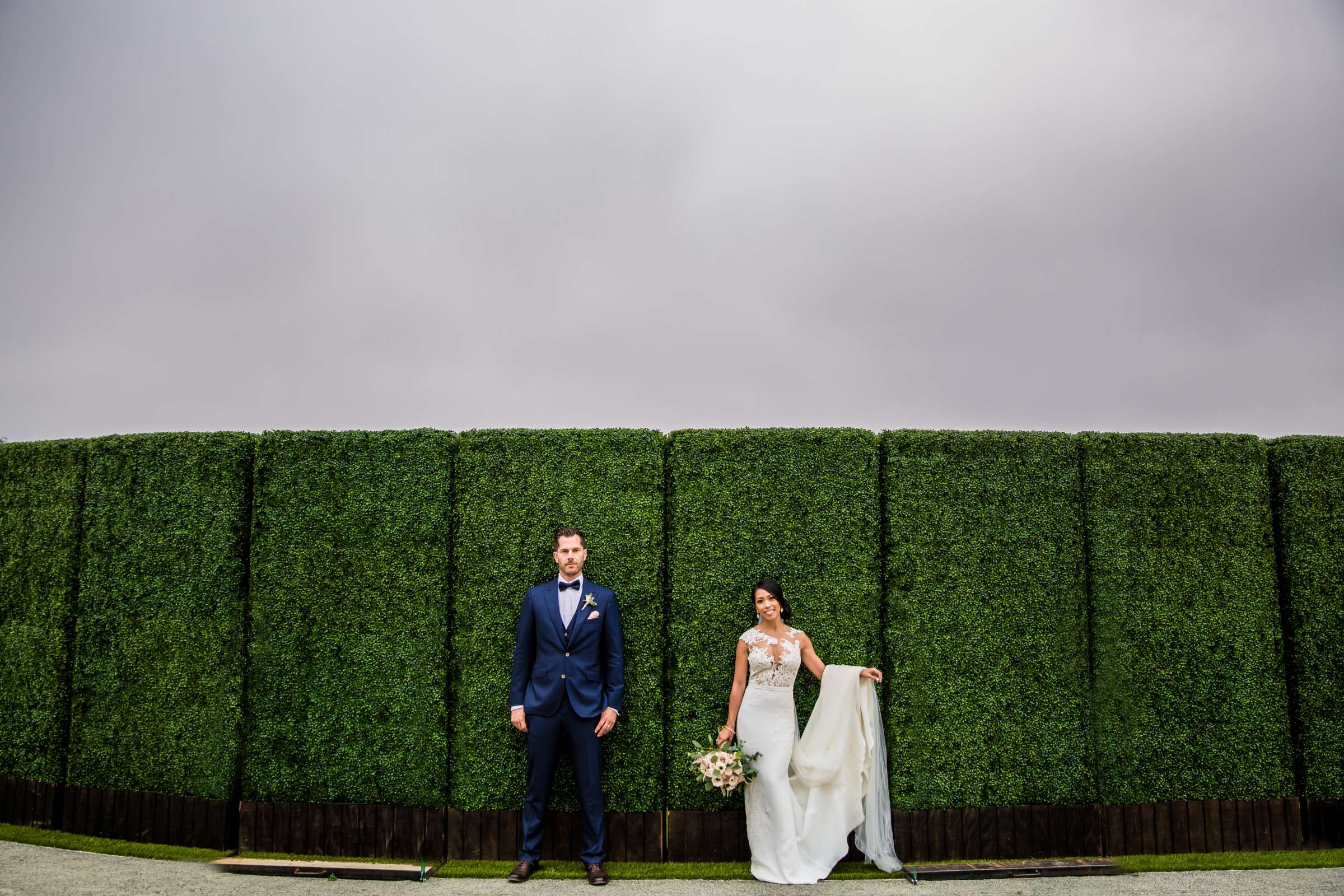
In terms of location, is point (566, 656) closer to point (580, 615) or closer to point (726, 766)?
point (580, 615)

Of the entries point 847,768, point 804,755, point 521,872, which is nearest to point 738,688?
point 804,755

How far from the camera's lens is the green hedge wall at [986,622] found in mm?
6105

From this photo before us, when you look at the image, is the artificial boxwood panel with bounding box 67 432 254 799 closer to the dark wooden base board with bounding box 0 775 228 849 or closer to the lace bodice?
the dark wooden base board with bounding box 0 775 228 849

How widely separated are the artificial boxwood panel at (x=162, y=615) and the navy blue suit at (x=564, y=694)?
2702mm

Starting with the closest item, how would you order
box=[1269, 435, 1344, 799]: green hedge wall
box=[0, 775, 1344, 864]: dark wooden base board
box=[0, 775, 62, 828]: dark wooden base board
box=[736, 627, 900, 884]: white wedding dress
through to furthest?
1. box=[736, 627, 900, 884]: white wedding dress
2. box=[0, 775, 1344, 864]: dark wooden base board
3. box=[1269, 435, 1344, 799]: green hedge wall
4. box=[0, 775, 62, 828]: dark wooden base board

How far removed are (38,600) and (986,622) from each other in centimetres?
888

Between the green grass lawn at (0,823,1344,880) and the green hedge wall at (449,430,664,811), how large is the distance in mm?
454

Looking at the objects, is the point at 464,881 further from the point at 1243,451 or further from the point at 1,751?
the point at 1243,451

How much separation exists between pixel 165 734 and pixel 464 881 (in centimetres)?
313

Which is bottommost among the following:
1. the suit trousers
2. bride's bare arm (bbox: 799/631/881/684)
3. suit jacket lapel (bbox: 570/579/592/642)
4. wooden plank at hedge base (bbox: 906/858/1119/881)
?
wooden plank at hedge base (bbox: 906/858/1119/881)

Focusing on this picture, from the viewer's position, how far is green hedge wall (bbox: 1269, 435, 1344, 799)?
642 centimetres

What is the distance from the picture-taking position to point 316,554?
6320 millimetres

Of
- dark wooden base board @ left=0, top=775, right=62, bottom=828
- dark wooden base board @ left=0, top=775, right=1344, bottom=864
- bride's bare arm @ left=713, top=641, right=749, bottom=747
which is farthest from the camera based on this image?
dark wooden base board @ left=0, top=775, right=62, bottom=828

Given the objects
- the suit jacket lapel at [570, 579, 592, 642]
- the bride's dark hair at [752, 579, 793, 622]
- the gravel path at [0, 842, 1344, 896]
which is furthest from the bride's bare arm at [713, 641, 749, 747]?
the suit jacket lapel at [570, 579, 592, 642]
